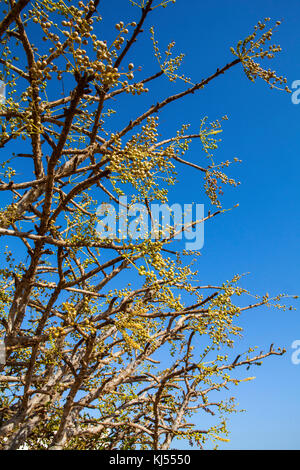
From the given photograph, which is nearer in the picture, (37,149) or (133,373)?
(37,149)

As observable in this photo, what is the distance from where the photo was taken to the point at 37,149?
4707mm

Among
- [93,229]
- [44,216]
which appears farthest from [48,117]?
[93,229]

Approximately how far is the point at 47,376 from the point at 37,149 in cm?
518

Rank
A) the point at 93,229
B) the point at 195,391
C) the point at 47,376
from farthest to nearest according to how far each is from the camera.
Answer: the point at 195,391 → the point at 47,376 → the point at 93,229

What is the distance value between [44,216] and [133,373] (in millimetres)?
4893

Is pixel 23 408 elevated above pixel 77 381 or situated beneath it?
situated beneath

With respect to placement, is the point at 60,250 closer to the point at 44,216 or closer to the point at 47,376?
the point at 44,216

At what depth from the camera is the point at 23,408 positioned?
21.4 feet
